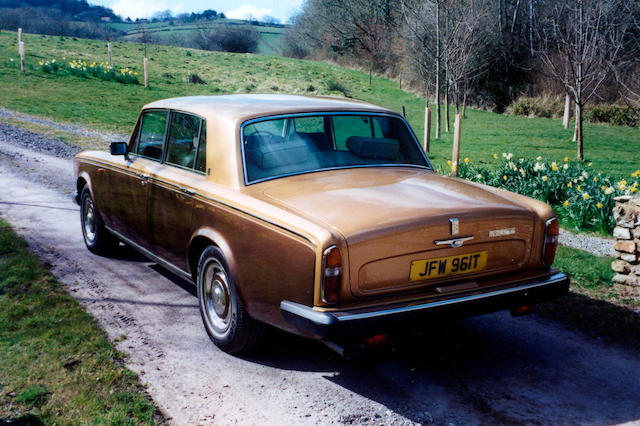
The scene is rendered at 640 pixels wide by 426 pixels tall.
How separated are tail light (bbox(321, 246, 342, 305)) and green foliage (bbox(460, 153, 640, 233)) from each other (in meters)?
5.29

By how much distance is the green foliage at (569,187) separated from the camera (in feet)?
24.9

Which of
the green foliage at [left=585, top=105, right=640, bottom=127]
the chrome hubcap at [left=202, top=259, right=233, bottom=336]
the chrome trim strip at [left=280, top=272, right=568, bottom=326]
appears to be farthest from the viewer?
the green foliage at [left=585, top=105, right=640, bottom=127]

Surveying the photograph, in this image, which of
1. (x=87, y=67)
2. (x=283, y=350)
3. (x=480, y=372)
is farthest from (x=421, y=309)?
(x=87, y=67)

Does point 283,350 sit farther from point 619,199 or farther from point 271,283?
point 619,199

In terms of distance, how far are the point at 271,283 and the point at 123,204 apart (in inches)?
101

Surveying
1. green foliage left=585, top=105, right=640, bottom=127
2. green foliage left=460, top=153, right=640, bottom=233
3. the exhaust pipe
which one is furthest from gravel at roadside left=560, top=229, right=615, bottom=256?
green foliage left=585, top=105, right=640, bottom=127

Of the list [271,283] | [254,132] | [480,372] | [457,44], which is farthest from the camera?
[457,44]

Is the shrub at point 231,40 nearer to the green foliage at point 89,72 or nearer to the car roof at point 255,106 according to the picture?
the green foliage at point 89,72

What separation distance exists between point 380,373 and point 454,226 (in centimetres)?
110

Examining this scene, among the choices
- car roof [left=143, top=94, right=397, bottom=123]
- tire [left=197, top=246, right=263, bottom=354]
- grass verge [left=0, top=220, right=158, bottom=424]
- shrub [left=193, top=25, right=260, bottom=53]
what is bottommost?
grass verge [left=0, top=220, right=158, bottom=424]

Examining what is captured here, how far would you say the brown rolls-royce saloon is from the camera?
3.16 metres

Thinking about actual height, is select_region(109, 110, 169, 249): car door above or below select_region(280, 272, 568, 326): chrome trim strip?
above

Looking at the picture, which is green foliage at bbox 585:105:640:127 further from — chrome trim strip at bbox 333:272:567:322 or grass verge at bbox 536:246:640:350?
chrome trim strip at bbox 333:272:567:322

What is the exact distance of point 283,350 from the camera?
13.5 feet
